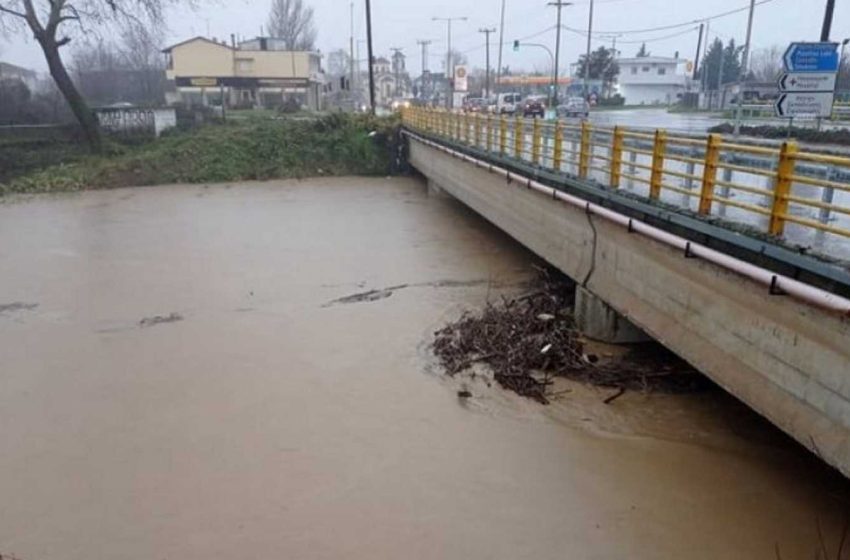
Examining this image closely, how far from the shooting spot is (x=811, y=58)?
1252 cm

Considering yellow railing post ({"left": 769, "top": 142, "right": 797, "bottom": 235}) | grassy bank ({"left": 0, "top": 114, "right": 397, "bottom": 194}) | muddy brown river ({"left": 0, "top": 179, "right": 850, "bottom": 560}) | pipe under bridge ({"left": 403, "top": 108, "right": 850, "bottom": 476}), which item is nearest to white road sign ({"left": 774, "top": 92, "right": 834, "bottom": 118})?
pipe under bridge ({"left": 403, "top": 108, "right": 850, "bottom": 476})

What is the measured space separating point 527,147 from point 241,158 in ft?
67.6

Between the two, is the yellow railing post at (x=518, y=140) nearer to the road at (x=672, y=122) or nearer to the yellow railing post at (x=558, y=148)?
the yellow railing post at (x=558, y=148)

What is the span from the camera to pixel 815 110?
12.5 m

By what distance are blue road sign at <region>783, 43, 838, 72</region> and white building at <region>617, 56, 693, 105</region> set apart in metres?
78.4

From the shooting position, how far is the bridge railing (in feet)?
19.6

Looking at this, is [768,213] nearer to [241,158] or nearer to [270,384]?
[270,384]

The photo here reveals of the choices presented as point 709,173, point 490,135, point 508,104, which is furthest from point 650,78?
point 709,173

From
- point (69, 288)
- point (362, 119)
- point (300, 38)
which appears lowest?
point (69, 288)

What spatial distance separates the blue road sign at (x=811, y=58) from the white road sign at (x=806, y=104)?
0.44 meters

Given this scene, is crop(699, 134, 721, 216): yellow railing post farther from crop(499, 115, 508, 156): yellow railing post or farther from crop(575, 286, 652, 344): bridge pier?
crop(499, 115, 508, 156): yellow railing post

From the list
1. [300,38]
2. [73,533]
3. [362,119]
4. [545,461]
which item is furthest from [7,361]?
[300,38]

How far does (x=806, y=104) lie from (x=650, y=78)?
8332 cm

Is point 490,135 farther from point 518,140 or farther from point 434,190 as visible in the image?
point 434,190
